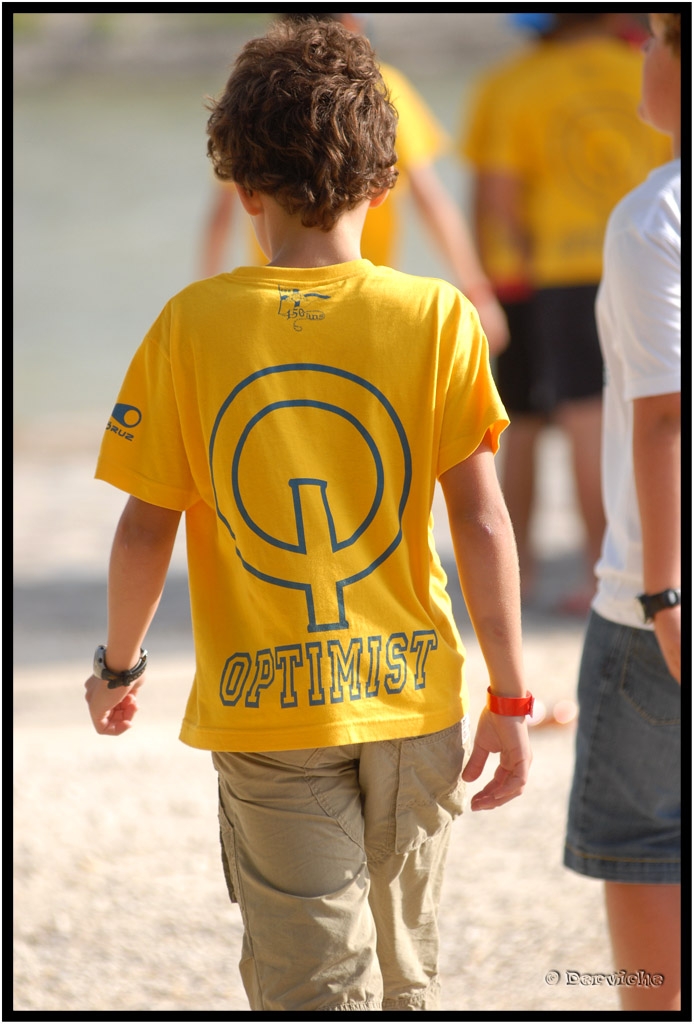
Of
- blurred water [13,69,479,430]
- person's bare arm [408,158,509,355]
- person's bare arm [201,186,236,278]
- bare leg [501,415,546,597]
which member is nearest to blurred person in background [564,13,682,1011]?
person's bare arm [408,158,509,355]

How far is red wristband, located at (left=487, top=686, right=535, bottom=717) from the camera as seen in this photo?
1.70 metres

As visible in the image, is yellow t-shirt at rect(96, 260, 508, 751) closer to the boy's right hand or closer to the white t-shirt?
the boy's right hand

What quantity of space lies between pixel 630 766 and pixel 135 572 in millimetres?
903

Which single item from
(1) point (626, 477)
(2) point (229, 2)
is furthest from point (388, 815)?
(2) point (229, 2)

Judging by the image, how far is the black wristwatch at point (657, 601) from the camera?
71.9 inches

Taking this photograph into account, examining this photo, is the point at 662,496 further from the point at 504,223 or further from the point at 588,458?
the point at 504,223

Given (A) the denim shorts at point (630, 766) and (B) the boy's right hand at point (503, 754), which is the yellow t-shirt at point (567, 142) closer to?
(A) the denim shorts at point (630, 766)

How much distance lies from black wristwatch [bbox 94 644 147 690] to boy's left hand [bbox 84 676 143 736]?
0.01 meters

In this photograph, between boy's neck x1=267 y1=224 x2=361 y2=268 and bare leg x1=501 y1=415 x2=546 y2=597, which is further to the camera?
bare leg x1=501 y1=415 x2=546 y2=597

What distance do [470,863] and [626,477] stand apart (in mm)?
1282

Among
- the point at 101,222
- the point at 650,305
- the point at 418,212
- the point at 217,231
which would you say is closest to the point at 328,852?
the point at 650,305

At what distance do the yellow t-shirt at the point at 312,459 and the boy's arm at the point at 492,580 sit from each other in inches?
1.8

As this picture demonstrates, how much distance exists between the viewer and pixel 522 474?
15.8 ft

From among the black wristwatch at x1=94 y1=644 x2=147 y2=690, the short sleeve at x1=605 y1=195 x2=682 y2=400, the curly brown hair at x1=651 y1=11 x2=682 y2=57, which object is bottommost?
the black wristwatch at x1=94 y1=644 x2=147 y2=690
